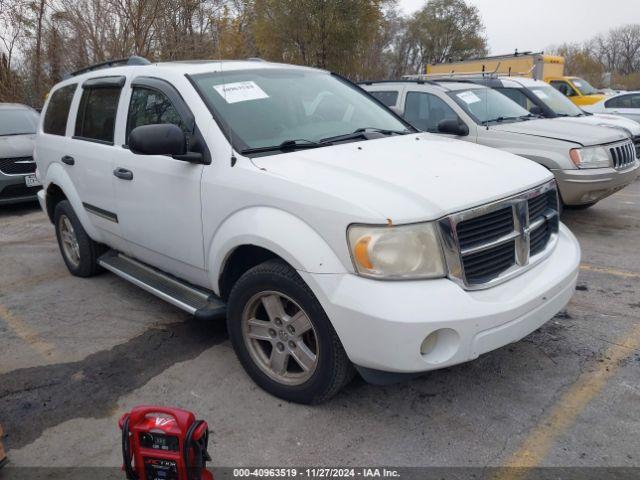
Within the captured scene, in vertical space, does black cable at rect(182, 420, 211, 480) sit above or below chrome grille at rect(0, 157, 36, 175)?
below

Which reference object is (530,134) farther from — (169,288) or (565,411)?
(169,288)

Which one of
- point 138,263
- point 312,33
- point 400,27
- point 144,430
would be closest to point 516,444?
point 144,430

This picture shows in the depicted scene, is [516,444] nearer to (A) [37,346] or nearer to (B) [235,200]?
Result: (B) [235,200]

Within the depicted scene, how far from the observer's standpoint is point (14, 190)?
8523 mm

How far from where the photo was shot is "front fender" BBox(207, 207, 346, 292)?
8.54 ft

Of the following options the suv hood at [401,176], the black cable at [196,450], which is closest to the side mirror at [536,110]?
the suv hood at [401,176]

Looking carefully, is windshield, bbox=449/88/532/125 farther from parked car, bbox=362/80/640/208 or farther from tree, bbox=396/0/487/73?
tree, bbox=396/0/487/73

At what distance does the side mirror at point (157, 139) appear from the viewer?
120 inches

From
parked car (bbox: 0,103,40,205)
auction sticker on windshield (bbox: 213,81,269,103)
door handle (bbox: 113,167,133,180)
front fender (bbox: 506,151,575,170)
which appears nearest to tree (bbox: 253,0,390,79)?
parked car (bbox: 0,103,40,205)

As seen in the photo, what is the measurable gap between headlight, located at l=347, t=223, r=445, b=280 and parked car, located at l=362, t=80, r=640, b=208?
2.68 m

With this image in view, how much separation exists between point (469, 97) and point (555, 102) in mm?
2044

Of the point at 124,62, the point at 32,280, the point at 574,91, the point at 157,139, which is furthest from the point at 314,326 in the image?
the point at 574,91

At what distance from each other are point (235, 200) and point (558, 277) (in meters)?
1.79

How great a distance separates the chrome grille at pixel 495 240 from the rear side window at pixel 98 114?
2.81m
